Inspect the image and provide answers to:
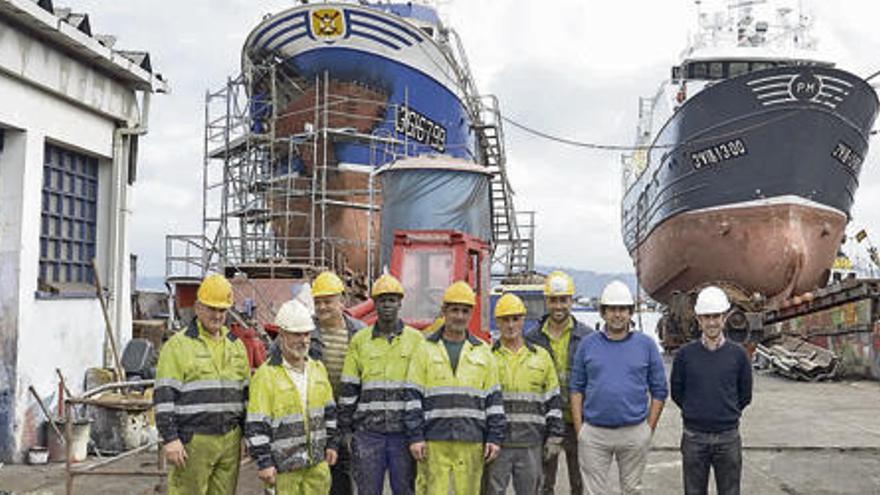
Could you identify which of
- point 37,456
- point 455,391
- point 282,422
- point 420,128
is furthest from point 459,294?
point 420,128

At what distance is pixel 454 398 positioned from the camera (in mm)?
4695

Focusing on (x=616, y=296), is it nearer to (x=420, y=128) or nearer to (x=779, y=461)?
(x=779, y=461)

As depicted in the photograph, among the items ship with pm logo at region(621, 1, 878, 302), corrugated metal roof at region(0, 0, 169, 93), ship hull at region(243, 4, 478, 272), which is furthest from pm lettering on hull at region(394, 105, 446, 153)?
corrugated metal roof at region(0, 0, 169, 93)

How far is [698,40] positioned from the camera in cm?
2514

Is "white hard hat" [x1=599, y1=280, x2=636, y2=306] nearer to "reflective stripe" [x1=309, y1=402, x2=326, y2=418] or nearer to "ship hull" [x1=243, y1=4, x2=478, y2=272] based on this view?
"reflective stripe" [x1=309, y1=402, x2=326, y2=418]

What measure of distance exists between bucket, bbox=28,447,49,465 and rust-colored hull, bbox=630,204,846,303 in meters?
14.3

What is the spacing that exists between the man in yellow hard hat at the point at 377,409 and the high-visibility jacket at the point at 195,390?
676 millimetres

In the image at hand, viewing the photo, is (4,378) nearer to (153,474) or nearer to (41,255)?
(41,255)

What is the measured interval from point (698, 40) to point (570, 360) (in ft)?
73.1

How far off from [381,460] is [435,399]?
56cm

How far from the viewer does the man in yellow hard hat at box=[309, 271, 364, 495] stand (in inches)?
206

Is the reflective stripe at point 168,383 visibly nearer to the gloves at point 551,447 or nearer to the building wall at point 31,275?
the gloves at point 551,447

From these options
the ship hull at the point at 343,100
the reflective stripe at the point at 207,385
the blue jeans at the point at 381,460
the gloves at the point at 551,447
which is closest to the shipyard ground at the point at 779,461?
the gloves at the point at 551,447

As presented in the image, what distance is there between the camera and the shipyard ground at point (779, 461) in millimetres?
6812
